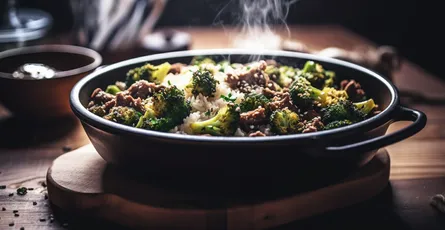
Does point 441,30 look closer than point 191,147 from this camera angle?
No

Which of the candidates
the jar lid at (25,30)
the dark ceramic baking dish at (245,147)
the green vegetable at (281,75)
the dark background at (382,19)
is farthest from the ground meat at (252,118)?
the dark background at (382,19)

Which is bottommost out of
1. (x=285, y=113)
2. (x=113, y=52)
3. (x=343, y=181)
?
(x=113, y=52)

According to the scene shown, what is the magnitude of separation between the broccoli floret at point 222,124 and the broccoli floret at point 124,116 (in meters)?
0.21

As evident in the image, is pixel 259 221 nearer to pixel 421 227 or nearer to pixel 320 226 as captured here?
pixel 320 226

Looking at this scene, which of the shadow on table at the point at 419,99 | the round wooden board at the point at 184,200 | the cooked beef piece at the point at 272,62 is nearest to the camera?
the round wooden board at the point at 184,200

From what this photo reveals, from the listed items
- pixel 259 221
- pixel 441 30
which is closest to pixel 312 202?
pixel 259 221

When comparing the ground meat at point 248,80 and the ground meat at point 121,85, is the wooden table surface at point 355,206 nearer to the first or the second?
the ground meat at point 121,85

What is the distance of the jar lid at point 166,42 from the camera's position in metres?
3.61

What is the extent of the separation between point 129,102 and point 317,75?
2.55 ft

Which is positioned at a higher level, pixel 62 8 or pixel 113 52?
pixel 113 52

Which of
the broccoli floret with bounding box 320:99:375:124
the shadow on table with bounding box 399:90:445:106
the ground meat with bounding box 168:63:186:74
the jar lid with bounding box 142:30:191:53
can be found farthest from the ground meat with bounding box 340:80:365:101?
the jar lid with bounding box 142:30:191:53

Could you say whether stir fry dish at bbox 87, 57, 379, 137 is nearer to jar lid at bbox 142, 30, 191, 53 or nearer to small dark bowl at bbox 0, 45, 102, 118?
small dark bowl at bbox 0, 45, 102, 118

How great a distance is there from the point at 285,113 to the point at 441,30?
4267 millimetres

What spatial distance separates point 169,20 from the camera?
5.28 m
